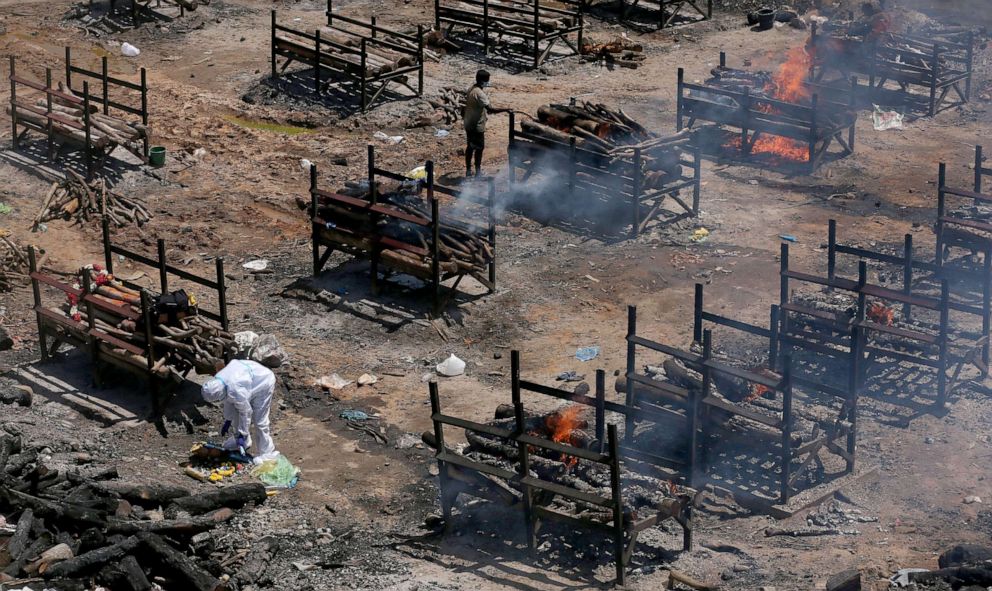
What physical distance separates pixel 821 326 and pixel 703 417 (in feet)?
12.2

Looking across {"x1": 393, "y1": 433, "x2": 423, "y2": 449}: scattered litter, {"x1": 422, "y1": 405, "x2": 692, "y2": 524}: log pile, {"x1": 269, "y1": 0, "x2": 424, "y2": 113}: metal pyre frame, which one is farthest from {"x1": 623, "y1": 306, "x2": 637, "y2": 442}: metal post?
{"x1": 269, "y1": 0, "x2": 424, "y2": 113}: metal pyre frame

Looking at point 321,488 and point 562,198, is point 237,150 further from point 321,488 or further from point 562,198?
point 321,488

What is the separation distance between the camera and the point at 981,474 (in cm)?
1570

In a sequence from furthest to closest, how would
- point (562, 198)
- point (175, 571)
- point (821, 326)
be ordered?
point (562, 198)
point (821, 326)
point (175, 571)

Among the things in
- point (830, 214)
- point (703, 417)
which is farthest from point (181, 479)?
point (830, 214)

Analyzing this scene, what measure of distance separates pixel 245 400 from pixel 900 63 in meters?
17.9

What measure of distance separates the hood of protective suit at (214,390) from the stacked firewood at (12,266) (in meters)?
5.99

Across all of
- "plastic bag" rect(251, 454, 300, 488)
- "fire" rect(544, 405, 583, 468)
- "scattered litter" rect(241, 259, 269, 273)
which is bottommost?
"plastic bag" rect(251, 454, 300, 488)

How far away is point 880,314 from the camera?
1897cm

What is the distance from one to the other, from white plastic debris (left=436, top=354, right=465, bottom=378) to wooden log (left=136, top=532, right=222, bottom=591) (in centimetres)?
549

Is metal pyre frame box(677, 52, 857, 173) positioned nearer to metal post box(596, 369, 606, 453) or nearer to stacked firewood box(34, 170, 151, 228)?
stacked firewood box(34, 170, 151, 228)

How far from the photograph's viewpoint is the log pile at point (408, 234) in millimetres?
19922

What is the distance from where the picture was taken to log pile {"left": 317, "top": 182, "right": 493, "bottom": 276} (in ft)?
65.4

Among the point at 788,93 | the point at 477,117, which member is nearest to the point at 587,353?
the point at 477,117
